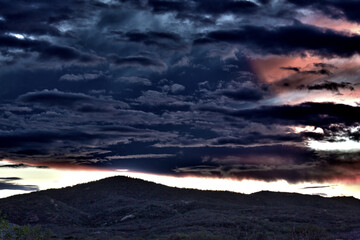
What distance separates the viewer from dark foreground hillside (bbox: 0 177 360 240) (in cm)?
4512

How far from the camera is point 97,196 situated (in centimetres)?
9438

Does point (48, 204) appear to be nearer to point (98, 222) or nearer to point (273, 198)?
point (98, 222)

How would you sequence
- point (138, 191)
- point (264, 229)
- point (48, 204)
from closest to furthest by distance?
point (264, 229) < point (48, 204) < point (138, 191)

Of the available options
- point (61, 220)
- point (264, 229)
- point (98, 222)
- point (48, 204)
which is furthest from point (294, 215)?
point (48, 204)

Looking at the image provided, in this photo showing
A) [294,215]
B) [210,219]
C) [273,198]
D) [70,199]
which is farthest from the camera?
[273,198]

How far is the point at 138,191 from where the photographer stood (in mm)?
104000

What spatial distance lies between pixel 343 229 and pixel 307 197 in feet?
241

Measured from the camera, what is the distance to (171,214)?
6812 cm

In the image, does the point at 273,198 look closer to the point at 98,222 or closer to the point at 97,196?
the point at 97,196

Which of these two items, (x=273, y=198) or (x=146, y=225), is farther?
(x=273, y=198)

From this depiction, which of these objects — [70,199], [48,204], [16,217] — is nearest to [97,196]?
[70,199]

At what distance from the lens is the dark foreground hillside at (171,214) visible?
4512cm

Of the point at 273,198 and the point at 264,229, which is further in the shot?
the point at 273,198

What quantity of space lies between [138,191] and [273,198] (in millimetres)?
38984
